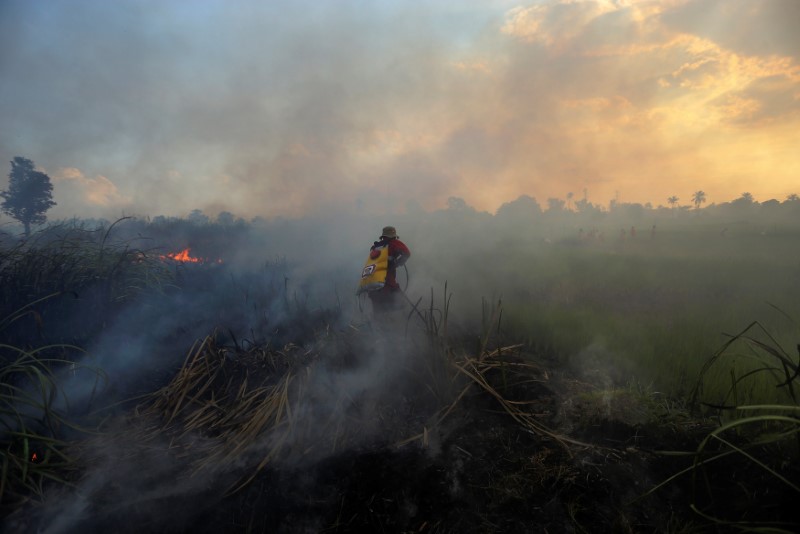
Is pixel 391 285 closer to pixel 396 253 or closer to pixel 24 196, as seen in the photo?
pixel 396 253

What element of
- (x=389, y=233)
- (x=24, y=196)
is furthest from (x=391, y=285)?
(x=24, y=196)

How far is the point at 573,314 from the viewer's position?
6.04 meters

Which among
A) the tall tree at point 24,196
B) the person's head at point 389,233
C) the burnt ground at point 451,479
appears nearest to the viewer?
the burnt ground at point 451,479

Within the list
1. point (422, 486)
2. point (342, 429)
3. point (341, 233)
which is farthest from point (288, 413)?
point (341, 233)

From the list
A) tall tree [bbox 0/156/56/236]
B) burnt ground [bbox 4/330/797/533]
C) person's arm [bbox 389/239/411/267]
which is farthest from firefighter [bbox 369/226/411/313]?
tall tree [bbox 0/156/56/236]

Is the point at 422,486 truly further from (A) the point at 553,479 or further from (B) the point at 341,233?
(B) the point at 341,233

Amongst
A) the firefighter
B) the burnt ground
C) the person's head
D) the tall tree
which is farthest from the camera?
the tall tree

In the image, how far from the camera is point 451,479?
8.84ft

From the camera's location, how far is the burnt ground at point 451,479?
2.32 m

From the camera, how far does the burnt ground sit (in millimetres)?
2324

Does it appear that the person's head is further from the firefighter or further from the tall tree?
the tall tree

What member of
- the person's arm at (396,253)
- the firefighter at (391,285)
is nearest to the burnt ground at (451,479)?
the firefighter at (391,285)

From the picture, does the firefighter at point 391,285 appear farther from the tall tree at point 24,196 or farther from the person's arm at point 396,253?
the tall tree at point 24,196

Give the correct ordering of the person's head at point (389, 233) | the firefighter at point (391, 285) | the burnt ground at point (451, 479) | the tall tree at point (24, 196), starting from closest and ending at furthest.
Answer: the burnt ground at point (451, 479), the firefighter at point (391, 285), the person's head at point (389, 233), the tall tree at point (24, 196)
